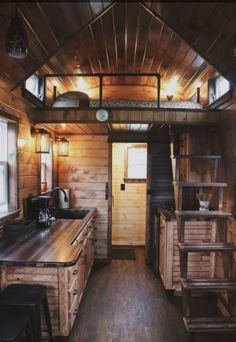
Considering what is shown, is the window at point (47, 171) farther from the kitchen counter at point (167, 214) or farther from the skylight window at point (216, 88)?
the skylight window at point (216, 88)

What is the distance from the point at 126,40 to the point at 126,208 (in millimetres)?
3323

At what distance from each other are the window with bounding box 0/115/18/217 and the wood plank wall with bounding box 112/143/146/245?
2.87 meters

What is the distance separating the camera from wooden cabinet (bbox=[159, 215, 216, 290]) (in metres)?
3.16

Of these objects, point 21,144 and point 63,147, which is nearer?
point 21,144

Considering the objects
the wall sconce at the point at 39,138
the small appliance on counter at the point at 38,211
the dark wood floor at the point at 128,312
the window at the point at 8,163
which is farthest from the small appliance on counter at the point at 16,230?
the dark wood floor at the point at 128,312

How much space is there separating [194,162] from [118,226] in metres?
2.62

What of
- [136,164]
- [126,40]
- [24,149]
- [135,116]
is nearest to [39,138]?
[24,149]

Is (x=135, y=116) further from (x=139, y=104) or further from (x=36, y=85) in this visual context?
(x=36, y=85)

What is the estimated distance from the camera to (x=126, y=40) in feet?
9.45

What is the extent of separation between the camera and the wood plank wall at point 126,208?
5.36 m

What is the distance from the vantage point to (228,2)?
5.42ft

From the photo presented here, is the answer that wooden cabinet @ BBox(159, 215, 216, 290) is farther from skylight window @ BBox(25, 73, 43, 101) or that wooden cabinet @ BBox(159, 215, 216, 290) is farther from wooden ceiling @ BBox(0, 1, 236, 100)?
skylight window @ BBox(25, 73, 43, 101)

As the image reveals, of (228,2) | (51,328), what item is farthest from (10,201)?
(228,2)

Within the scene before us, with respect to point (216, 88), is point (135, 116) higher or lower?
lower
